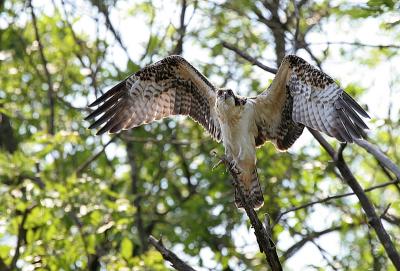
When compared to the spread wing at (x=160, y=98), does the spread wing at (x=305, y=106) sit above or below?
below

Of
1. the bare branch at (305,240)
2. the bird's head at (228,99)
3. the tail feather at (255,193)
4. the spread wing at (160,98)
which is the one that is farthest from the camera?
the bare branch at (305,240)

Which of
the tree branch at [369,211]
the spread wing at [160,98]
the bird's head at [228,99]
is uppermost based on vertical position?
the spread wing at [160,98]

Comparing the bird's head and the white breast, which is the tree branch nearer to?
the white breast

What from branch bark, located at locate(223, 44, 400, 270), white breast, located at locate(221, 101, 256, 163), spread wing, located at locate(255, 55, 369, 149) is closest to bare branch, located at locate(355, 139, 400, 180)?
branch bark, located at locate(223, 44, 400, 270)

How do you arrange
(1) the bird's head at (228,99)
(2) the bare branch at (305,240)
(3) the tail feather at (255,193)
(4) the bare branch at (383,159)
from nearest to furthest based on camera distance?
(4) the bare branch at (383,159), (1) the bird's head at (228,99), (3) the tail feather at (255,193), (2) the bare branch at (305,240)

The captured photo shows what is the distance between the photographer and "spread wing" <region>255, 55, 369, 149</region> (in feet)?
26.1

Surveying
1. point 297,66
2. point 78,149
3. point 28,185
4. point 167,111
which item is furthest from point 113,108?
point 78,149

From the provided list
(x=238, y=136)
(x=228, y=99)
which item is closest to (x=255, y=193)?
(x=238, y=136)

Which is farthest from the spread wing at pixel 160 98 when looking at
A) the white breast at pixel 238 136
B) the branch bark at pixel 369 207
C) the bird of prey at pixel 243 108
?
the branch bark at pixel 369 207

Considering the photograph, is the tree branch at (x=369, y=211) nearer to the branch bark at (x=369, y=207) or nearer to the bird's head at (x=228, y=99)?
the branch bark at (x=369, y=207)

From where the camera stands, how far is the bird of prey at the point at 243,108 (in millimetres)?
8172

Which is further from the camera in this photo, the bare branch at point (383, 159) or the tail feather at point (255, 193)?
the tail feather at point (255, 193)

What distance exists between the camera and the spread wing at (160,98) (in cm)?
922

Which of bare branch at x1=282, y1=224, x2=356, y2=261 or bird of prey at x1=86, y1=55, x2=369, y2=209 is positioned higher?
bird of prey at x1=86, y1=55, x2=369, y2=209
